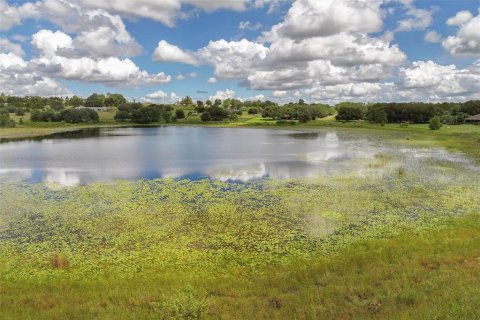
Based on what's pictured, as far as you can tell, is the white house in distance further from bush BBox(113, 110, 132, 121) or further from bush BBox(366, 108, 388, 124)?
bush BBox(113, 110, 132, 121)

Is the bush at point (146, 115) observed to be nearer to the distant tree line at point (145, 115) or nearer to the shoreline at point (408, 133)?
the distant tree line at point (145, 115)

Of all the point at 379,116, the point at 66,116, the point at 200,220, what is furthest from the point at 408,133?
the point at 66,116

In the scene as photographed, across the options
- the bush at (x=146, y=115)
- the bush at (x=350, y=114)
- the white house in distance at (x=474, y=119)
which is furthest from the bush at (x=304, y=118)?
the bush at (x=146, y=115)

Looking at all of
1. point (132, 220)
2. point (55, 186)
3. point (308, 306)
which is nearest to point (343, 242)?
point (308, 306)

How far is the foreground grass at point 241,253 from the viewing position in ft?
37.9

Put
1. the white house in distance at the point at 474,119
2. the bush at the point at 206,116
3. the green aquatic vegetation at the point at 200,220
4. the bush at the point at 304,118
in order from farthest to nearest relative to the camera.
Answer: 1. the bush at the point at 206,116
2. the bush at the point at 304,118
3. the white house in distance at the point at 474,119
4. the green aquatic vegetation at the point at 200,220

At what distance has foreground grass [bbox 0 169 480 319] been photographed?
1156 cm

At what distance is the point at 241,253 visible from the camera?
1812cm

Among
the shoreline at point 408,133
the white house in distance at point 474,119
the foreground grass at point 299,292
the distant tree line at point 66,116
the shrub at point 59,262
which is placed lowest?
the shrub at point 59,262

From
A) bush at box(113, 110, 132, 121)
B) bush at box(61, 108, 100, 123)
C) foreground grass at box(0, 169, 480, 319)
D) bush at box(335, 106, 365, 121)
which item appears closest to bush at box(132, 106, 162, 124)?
bush at box(113, 110, 132, 121)

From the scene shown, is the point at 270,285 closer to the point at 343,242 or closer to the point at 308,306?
the point at 308,306

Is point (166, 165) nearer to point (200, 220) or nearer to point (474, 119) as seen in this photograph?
point (200, 220)

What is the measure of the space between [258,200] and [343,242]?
1017 centimetres

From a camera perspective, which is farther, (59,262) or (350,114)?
(350,114)
